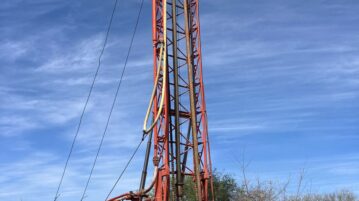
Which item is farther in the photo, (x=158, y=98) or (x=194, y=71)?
(x=194, y=71)

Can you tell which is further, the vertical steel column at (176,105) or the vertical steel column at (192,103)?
the vertical steel column at (176,105)

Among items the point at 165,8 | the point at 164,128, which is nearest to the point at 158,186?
the point at 164,128

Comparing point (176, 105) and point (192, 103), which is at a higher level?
point (176, 105)

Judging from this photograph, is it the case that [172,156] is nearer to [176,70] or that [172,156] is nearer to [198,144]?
[198,144]

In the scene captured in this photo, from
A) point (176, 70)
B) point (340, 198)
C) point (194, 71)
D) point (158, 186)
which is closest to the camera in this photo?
point (158, 186)

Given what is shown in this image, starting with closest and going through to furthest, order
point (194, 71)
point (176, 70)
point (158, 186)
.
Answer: point (158, 186) → point (176, 70) → point (194, 71)

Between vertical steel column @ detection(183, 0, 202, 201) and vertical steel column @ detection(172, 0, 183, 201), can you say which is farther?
vertical steel column @ detection(172, 0, 183, 201)

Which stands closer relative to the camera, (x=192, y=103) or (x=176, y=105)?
(x=192, y=103)

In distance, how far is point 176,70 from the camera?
22.6 m

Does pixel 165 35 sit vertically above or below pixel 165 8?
below

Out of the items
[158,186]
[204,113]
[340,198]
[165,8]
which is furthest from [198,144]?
[340,198]

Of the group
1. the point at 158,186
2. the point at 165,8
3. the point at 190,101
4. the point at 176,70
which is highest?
the point at 165,8

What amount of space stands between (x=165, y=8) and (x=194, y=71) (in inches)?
137

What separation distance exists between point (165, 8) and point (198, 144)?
673 cm
